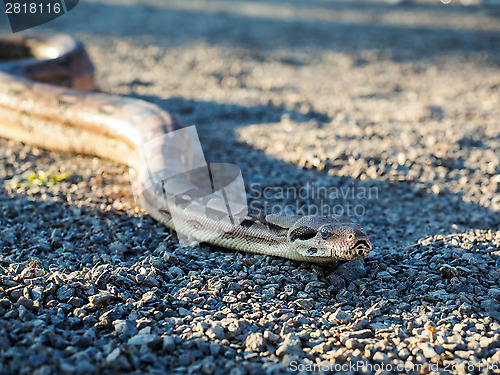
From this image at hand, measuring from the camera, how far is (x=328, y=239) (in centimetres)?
437

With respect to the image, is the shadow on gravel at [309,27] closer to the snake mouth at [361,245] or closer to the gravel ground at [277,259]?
the gravel ground at [277,259]

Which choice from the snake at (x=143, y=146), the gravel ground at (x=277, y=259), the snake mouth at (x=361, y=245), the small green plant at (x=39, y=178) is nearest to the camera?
the gravel ground at (x=277, y=259)

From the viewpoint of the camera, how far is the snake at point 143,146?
4555 mm

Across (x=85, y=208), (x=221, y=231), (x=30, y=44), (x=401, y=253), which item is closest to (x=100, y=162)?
(x=85, y=208)

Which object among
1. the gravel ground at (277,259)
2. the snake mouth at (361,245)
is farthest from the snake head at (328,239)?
the gravel ground at (277,259)

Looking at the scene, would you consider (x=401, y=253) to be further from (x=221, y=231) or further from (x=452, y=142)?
(x=452, y=142)

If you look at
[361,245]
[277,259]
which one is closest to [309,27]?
[277,259]

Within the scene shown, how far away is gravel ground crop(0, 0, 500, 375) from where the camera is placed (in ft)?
11.4

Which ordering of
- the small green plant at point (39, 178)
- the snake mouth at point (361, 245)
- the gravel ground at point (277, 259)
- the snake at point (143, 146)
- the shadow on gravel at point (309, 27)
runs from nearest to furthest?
the gravel ground at point (277, 259)
the snake mouth at point (361, 245)
the snake at point (143, 146)
the small green plant at point (39, 178)
the shadow on gravel at point (309, 27)

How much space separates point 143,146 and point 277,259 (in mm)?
2752

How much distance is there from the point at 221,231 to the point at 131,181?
6.45ft

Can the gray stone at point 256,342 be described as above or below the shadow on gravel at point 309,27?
below

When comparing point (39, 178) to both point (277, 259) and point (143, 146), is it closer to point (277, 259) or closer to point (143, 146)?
point (143, 146)

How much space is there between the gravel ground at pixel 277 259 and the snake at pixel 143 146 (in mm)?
188
